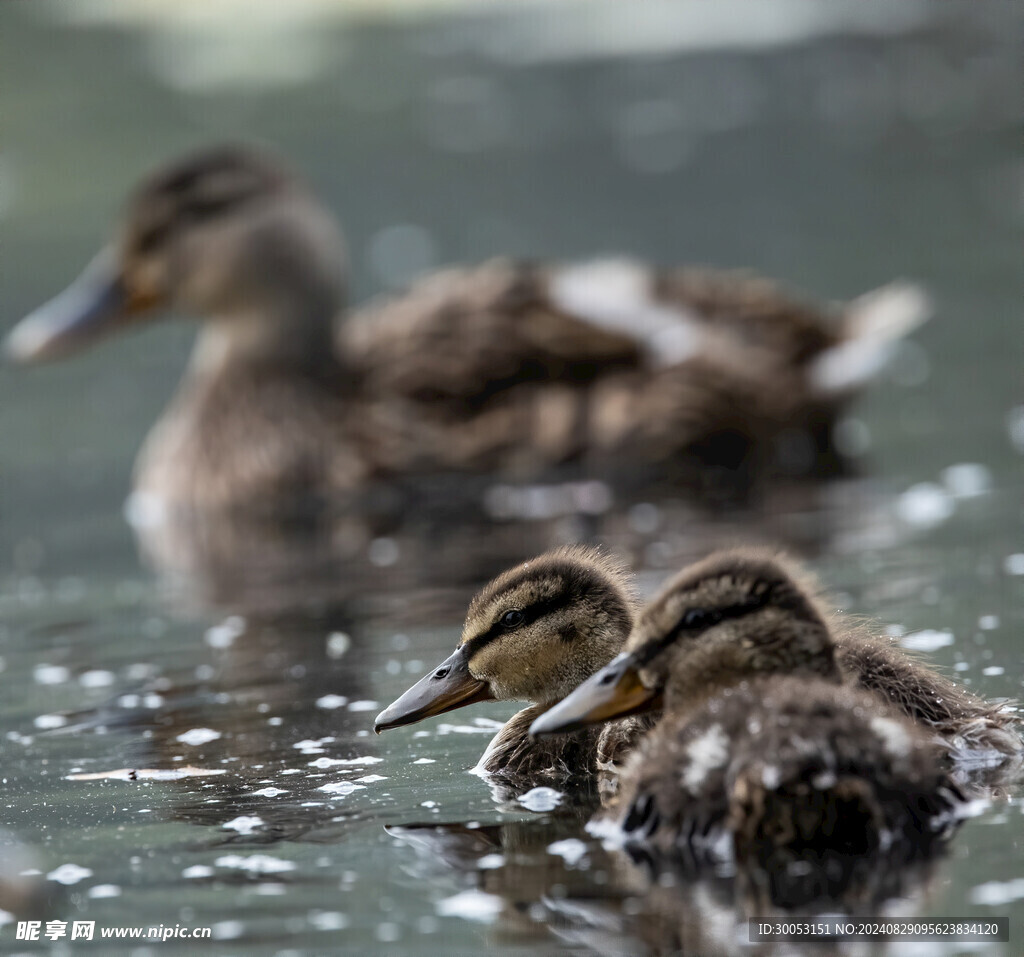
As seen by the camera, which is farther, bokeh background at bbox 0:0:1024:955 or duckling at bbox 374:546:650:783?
duckling at bbox 374:546:650:783

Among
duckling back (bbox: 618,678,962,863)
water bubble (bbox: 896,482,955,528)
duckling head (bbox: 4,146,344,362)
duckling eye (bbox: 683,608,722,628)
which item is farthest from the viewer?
duckling head (bbox: 4,146,344,362)

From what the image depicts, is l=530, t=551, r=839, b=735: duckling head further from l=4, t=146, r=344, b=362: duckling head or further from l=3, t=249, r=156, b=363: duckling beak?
l=3, t=249, r=156, b=363: duckling beak

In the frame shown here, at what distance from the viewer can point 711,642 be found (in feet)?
17.2

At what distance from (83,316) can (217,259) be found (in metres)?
0.84

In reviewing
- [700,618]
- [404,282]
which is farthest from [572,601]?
[404,282]

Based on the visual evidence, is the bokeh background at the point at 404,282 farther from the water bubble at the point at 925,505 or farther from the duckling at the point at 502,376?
the duckling at the point at 502,376

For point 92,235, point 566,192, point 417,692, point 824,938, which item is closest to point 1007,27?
point 566,192

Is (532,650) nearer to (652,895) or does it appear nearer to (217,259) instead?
(652,895)

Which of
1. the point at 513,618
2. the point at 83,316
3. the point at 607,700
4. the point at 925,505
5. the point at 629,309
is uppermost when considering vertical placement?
the point at 83,316

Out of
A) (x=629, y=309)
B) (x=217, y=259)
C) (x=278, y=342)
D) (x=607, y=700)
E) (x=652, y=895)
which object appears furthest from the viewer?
(x=217, y=259)

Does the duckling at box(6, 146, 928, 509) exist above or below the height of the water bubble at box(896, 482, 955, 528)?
above

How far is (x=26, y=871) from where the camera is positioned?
5328 millimetres

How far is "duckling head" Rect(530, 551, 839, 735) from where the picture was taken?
204 inches

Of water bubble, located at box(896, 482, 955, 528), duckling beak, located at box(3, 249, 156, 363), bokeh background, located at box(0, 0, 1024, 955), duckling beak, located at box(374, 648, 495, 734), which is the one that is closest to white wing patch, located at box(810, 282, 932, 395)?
bokeh background, located at box(0, 0, 1024, 955)
